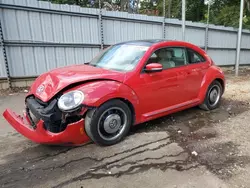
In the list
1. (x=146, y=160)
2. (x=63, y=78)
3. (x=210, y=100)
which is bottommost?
(x=146, y=160)

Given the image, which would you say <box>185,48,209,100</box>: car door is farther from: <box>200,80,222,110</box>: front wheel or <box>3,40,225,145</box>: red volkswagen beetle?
<box>200,80,222,110</box>: front wheel

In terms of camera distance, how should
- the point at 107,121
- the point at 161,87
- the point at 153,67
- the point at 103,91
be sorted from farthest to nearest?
the point at 161,87
the point at 153,67
the point at 107,121
the point at 103,91

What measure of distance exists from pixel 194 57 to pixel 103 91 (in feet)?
8.10

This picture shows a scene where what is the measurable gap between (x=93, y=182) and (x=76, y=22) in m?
6.56

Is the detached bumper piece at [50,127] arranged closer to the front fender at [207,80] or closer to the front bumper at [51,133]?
the front bumper at [51,133]

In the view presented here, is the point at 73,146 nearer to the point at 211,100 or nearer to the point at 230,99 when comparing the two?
the point at 211,100

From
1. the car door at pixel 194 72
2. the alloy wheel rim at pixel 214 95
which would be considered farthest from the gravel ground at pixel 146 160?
the alloy wheel rim at pixel 214 95

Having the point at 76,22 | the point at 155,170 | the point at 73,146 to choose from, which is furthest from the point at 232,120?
the point at 76,22

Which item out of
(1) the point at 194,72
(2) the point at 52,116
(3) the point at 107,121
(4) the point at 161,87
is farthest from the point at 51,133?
(1) the point at 194,72

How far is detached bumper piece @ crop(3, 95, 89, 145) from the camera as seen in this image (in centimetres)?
281

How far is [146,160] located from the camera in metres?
2.93

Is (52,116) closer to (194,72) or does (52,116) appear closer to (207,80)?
(194,72)

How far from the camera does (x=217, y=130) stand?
3957 mm

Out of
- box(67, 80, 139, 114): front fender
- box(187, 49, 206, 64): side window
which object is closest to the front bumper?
box(67, 80, 139, 114): front fender
